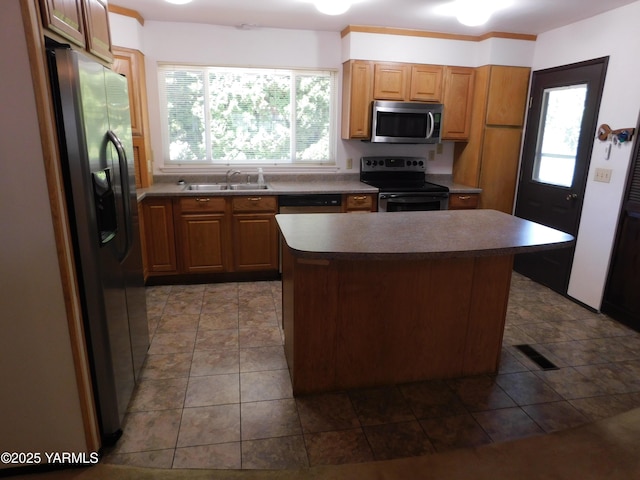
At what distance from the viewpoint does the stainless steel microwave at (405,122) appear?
160 inches

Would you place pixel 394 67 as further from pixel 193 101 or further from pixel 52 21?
pixel 52 21

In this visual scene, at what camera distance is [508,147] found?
14.0 ft

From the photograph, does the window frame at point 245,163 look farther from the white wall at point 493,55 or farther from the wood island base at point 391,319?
the wood island base at point 391,319

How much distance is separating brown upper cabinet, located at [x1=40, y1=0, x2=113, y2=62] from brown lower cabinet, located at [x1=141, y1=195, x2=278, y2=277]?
1.64 meters

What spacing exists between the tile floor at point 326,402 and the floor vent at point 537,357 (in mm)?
42

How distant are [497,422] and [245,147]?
342 cm

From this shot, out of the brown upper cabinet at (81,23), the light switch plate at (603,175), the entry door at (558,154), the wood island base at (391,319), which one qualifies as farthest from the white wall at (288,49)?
the wood island base at (391,319)

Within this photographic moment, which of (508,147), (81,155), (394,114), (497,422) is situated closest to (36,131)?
(81,155)

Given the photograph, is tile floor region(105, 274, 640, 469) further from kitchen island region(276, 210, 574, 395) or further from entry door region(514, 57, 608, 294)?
entry door region(514, 57, 608, 294)

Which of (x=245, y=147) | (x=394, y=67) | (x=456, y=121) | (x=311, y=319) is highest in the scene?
(x=394, y=67)

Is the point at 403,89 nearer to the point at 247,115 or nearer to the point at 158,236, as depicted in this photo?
the point at 247,115

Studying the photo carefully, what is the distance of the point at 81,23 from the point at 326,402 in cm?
220

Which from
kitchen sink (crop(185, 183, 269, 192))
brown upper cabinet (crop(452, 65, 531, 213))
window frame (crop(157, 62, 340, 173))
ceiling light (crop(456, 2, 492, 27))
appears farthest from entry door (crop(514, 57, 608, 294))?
kitchen sink (crop(185, 183, 269, 192))

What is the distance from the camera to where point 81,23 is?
1.81 meters
